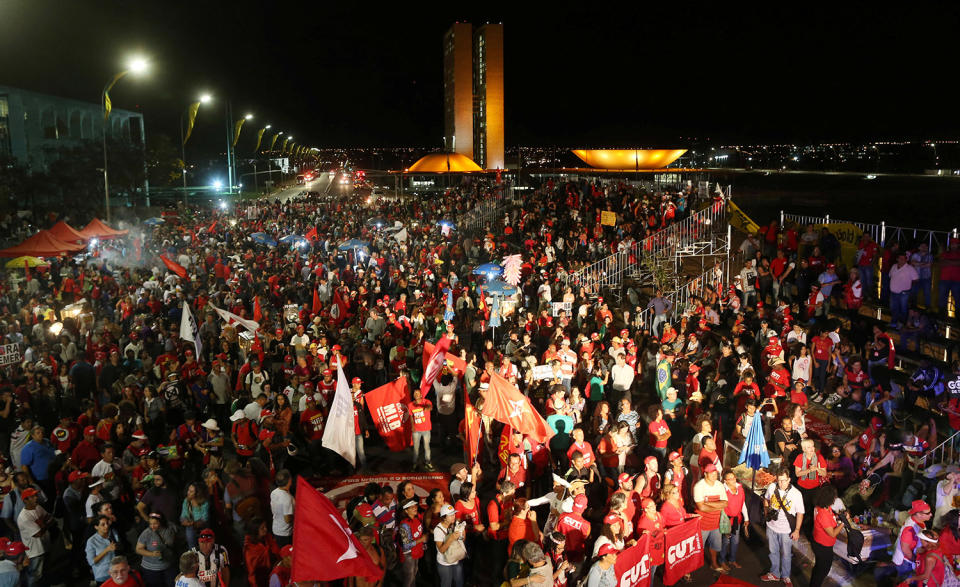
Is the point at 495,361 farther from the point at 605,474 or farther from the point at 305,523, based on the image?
the point at 305,523

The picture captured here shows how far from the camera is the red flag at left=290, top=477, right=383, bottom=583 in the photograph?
5703 mm

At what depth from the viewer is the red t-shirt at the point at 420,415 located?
10.1 meters

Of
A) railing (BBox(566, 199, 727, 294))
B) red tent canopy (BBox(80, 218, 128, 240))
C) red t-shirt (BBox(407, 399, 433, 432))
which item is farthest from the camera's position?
red tent canopy (BBox(80, 218, 128, 240))

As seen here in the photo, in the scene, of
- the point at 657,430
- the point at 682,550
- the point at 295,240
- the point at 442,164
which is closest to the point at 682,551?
the point at 682,550

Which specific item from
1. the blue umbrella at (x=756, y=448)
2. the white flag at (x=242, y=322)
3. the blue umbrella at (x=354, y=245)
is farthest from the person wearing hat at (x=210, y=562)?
the blue umbrella at (x=354, y=245)

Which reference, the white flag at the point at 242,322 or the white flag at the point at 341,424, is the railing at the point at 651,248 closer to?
the white flag at the point at 242,322

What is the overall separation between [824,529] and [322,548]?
4.54m

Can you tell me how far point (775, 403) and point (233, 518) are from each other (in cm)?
664

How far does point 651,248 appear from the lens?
1981 cm

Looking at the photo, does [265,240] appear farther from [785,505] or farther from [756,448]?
[785,505]

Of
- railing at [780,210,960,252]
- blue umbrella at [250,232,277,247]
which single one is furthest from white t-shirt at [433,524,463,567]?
blue umbrella at [250,232,277,247]

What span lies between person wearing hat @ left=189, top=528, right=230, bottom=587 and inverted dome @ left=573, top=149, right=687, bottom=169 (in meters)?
30.5

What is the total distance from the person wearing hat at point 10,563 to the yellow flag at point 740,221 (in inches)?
673

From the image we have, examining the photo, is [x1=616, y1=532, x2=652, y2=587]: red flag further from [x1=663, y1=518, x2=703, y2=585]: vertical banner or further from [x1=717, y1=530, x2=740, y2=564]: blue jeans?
[x1=717, y1=530, x2=740, y2=564]: blue jeans
